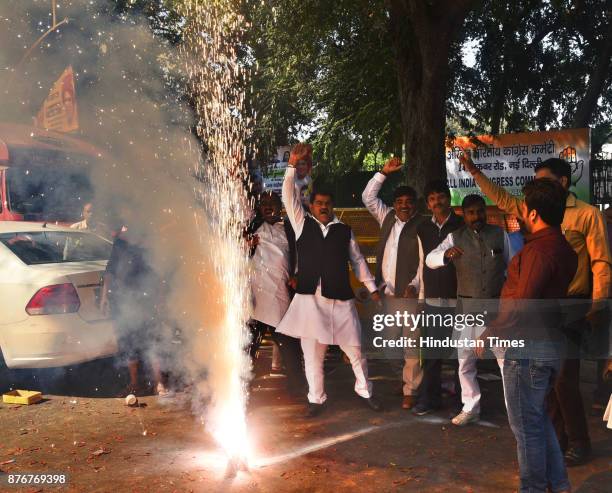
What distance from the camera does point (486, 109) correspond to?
18719 millimetres

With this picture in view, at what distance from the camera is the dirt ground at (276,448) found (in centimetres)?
403

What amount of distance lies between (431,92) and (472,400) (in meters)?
3.85

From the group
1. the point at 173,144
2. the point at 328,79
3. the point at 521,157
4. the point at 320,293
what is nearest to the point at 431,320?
the point at 320,293

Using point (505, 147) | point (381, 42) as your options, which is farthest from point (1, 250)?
point (505, 147)

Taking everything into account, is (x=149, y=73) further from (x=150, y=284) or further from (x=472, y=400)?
(x=472, y=400)

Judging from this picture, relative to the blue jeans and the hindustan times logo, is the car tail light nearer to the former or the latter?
the hindustan times logo

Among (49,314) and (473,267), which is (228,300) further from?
(473,267)

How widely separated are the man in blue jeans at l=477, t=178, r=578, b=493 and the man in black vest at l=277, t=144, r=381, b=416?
2248mm

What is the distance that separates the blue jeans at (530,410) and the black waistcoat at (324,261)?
2.30m

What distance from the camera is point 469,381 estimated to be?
5094 mm

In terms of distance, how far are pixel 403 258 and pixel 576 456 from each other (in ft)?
7.10

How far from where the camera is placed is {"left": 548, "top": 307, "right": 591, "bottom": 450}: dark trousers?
13.6 ft

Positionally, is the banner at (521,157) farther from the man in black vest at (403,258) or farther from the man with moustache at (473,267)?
the man with moustache at (473,267)

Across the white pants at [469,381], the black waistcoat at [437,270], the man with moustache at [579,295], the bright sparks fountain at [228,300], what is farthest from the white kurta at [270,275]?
the man with moustache at [579,295]
